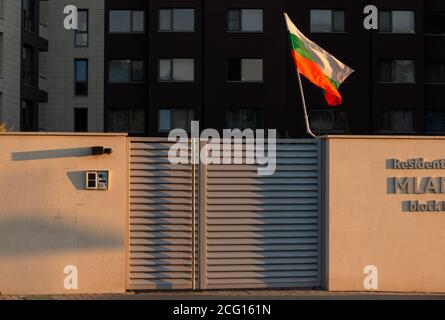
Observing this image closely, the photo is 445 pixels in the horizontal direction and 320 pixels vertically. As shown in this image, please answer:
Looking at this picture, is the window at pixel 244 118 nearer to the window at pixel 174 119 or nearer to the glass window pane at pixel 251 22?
the window at pixel 174 119

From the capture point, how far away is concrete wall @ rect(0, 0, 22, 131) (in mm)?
35031

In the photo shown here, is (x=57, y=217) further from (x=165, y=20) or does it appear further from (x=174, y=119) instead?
(x=165, y=20)

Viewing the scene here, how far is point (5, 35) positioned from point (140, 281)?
82.4 feet

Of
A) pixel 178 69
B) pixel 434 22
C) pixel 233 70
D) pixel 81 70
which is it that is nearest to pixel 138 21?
pixel 178 69

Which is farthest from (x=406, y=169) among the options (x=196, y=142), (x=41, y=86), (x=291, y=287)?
(x=41, y=86)

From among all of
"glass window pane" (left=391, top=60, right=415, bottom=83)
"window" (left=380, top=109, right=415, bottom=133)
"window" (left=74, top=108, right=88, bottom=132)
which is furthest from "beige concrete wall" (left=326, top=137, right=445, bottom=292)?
"window" (left=74, top=108, right=88, bottom=132)

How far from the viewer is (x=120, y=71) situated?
44000 millimetres

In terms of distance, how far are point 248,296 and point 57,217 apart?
350 centimetres

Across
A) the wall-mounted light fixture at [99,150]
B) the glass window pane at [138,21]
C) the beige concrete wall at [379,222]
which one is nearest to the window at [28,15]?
the glass window pane at [138,21]

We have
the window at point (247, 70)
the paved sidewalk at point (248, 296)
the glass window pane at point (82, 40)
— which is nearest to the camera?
the paved sidewalk at point (248, 296)

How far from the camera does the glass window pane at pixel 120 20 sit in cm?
4388

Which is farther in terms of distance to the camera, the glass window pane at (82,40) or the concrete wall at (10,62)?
the glass window pane at (82,40)

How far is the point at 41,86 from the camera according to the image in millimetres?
44031

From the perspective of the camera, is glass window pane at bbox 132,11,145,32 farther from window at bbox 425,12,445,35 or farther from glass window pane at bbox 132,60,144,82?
window at bbox 425,12,445,35
